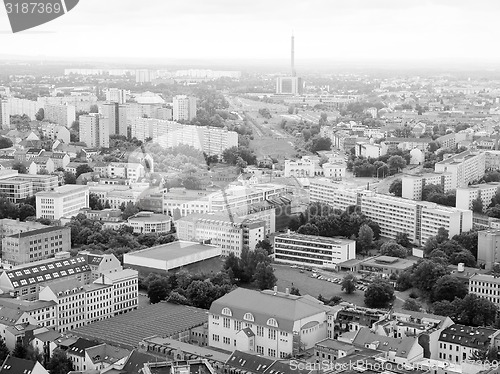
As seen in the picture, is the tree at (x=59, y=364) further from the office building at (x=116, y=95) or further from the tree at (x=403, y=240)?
the office building at (x=116, y=95)

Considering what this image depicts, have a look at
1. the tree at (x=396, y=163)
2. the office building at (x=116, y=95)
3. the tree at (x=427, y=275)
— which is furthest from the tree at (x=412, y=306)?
the office building at (x=116, y=95)

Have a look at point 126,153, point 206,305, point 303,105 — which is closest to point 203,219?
point 206,305

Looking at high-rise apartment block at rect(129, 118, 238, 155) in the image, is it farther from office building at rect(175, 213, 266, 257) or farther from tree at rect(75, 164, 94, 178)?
office building at rect(175, 213, 266, 257)

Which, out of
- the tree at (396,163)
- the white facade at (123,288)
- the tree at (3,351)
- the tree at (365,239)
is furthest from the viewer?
the tree at (396,163)

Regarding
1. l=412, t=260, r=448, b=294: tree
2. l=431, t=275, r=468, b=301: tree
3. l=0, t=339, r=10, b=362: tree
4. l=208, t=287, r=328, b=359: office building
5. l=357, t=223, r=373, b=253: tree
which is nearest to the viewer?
l=0, t=339, r=10, b=362: tree

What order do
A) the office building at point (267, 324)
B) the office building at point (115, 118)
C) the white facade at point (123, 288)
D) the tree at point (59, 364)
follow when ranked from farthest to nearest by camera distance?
the office building at point (115, 118) < the white facade at point (123, 288) < the office building at point (267, 324) < the tree at point (59, 364)

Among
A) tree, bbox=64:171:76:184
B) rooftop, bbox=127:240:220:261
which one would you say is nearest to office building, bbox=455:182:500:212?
rooftop, bbox=127:240:220:261
